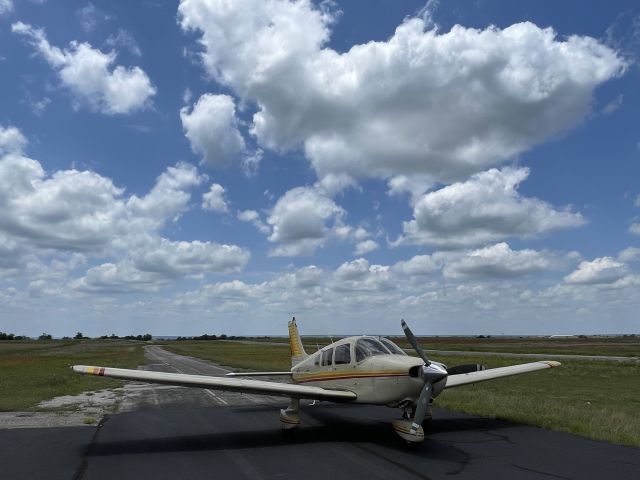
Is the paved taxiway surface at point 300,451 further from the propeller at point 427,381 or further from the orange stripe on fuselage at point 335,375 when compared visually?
the orange stripe on fuselage at point 335,375

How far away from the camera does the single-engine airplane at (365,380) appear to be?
10883 mm

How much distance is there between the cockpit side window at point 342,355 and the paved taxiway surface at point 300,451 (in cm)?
173

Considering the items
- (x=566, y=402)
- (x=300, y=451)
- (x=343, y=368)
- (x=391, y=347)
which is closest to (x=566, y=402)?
(x=566, y=402)

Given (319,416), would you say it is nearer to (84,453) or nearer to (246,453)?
(246,453)

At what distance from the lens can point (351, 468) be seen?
8.89 meters

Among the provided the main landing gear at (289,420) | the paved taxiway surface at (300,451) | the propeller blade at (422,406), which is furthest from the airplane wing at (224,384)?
the propeller blade at (422,406)

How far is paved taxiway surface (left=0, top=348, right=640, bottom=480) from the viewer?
861 cm

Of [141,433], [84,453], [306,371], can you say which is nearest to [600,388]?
[306,371]

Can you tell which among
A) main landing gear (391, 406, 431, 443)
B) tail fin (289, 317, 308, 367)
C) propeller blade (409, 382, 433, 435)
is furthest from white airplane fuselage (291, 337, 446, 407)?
tail fin (289, 317, 308, 367)

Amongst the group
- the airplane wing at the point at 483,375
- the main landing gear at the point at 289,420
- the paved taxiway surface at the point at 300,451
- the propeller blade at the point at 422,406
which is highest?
the airplane wing at the point at 483,375

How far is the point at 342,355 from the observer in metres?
13.3

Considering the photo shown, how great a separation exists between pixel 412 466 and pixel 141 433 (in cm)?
700

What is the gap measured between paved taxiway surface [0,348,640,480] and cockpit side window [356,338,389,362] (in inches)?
74.8

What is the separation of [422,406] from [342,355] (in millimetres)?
3224
